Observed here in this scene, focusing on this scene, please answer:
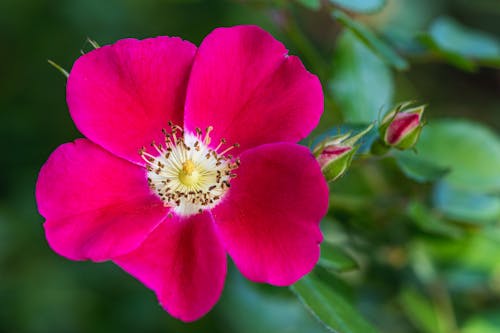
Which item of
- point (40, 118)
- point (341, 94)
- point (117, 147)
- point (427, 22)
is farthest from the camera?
point (427, 22)

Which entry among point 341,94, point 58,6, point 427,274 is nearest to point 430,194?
point 427,274

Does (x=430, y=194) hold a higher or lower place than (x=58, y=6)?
lower

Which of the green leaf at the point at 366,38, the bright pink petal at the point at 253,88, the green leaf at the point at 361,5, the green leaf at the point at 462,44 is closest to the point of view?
the bright pink petal at the point at 253,88

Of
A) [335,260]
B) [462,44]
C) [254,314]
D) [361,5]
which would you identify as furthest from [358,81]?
[254,314]

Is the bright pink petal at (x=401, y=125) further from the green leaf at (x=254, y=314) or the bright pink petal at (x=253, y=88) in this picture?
the green leaf at (x=254, y=314)

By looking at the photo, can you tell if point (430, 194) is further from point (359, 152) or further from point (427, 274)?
point (359, 152)

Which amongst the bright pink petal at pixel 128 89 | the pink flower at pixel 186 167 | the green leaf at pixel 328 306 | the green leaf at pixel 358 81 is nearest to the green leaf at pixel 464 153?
the green leaf at pixel 358 81

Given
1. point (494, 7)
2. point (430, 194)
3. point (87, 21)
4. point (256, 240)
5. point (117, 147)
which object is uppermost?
point (117, 147)
